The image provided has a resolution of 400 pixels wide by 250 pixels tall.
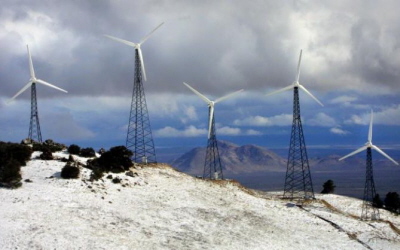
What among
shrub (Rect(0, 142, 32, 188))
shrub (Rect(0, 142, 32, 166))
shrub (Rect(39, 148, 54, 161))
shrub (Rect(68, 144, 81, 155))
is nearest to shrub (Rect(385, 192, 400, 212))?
shrub (Rect(68, 144, 81, 155))

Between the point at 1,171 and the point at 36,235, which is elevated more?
the point at 1,171

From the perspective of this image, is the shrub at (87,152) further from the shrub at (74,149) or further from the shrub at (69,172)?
the shrub at (69,172)

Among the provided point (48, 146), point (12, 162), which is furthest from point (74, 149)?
point (12, 162)

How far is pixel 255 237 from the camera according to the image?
58.8 metres

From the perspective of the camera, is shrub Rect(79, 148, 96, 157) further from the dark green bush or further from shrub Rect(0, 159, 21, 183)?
shrub Rect(0, 159, 21, 183)

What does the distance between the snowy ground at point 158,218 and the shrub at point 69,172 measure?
112 centimetres

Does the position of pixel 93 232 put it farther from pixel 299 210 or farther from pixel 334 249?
pixel 299 210

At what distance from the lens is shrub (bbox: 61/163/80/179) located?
6544 centimetres

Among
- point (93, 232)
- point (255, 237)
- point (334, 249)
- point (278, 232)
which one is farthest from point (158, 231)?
point (334, 249)

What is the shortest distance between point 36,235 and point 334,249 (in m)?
33.4

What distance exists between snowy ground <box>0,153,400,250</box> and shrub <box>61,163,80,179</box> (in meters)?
1.12

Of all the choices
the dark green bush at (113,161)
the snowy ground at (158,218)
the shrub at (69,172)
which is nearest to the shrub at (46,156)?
the snowy ground at (158,218)

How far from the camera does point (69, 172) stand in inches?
2586

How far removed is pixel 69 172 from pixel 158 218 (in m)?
14.2
